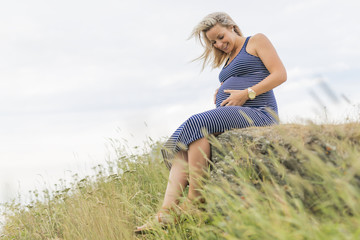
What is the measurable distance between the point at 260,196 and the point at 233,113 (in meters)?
1.23

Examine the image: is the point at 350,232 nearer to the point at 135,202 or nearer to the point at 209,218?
the point at 209,218

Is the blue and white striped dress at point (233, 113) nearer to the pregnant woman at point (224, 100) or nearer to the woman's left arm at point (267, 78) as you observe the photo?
the pregnant woman at point (224, 100)

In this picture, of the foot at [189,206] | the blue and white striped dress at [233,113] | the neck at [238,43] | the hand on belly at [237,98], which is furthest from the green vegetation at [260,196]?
the neck at [238,43]

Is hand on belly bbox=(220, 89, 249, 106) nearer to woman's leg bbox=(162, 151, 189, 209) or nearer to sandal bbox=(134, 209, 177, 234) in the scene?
woman's leg bbox=(162, 151, 189, 209)

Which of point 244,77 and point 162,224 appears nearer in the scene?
point 162,224

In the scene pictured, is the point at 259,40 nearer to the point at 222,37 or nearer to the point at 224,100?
the point at 222,37

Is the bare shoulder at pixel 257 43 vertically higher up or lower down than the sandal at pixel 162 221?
higher up

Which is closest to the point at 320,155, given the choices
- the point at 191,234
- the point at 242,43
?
the point at 191,234

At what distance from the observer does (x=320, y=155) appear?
2432mm

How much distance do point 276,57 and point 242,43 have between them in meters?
0.56

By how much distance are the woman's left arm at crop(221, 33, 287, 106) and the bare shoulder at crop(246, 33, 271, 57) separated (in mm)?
29

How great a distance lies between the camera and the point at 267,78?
358 cm

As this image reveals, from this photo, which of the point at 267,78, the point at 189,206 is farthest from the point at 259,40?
the point at 189,206

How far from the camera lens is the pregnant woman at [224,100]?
3.13 m
